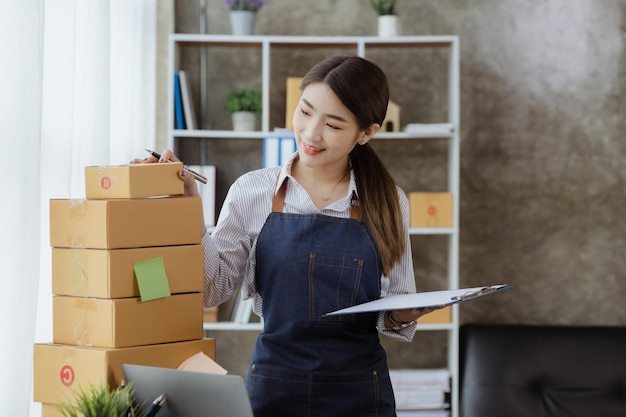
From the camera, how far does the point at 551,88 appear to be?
391cm

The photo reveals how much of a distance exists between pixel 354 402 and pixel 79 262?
2.23ft

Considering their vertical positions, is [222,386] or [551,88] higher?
[551,88]

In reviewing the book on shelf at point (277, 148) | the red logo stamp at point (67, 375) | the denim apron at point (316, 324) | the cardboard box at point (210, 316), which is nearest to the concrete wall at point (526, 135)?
the book on shelf at point (277, 148)

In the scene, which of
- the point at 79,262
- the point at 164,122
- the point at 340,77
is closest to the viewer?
the point at 79,262

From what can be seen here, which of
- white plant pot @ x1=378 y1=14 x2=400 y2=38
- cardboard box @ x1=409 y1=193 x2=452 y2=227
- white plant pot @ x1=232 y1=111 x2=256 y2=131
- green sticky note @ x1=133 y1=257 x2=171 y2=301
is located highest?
white plant pot @ x1=378 y1=14 x2=400 y2=38

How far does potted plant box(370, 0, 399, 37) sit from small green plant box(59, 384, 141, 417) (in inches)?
100

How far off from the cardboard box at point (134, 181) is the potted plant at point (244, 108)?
2.13 meters

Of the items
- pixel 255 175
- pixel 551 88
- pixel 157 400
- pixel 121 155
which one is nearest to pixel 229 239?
pixel 255 175

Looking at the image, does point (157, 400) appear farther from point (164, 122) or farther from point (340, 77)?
point (164, 122)

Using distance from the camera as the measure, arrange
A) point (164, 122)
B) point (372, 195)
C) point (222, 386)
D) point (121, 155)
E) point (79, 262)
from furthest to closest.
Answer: point (164, 122), point (121, 155), point (372, 195), point (79, 262), point (222, 386)

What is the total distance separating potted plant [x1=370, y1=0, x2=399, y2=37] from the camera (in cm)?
366

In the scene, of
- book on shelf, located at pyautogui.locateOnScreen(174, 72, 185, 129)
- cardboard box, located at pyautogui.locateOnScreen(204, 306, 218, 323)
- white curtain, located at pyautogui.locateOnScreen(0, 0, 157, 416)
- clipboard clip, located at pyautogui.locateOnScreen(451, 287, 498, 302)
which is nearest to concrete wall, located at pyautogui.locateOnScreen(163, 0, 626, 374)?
book on shelf, located at pyautogui.locateOnScreen(174, 72, 185, 129)

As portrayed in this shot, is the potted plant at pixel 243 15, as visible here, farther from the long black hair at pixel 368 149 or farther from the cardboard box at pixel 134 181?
the cardboard box at pixel 134 181

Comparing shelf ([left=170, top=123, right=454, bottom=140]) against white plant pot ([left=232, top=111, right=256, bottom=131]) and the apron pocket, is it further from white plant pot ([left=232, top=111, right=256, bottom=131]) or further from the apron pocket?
the apron pocket
